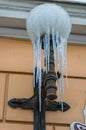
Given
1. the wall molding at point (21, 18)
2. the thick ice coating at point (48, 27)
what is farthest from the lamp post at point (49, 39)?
the wall molding at point (21, 18)

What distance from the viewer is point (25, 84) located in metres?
2.87

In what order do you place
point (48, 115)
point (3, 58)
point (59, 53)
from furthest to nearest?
1. point (3, 58)
2. point (48, 115)
3. point (59, 53)

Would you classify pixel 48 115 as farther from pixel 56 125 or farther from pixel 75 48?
pixel 75 48

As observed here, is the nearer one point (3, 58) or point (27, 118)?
point (27, 118)

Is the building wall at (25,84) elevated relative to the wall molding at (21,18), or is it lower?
lower

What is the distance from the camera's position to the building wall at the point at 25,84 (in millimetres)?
2736

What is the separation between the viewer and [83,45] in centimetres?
313

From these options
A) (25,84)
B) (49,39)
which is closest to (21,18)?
(25,84)

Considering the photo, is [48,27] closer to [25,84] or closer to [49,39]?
[49,39]

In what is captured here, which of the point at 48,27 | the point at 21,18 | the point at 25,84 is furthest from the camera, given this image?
the point at 21,18

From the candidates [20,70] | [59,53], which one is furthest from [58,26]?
[20,70]

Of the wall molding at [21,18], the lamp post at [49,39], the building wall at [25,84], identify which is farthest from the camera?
the wall molding at [21,18]

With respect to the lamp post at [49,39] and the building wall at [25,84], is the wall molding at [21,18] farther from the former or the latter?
the lamp post at [49,39]

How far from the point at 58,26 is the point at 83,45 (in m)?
0.70
